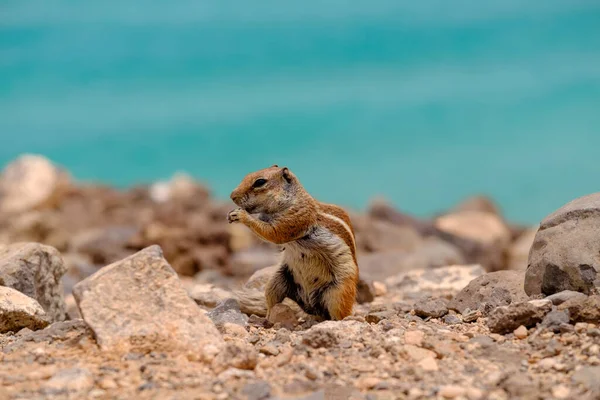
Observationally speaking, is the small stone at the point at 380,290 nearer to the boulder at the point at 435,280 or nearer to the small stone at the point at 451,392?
the boulder at the point at 435,280

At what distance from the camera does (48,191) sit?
858 inches

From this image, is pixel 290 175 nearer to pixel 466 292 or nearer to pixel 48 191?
pixel 466 292

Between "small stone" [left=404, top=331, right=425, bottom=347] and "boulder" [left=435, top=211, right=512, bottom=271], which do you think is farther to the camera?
"boulder" [left=435, top=211, right=512, bottom=271]

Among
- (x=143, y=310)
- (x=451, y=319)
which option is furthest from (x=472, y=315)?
(x=143, y=310)

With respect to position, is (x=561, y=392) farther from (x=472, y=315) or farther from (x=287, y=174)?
(x=287, y=174)

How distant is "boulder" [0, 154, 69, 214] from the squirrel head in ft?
50.5

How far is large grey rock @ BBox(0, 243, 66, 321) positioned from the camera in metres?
7.21

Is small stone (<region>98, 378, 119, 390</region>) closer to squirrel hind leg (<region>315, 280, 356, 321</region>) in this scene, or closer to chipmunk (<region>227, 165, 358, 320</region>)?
chipmunk (<region>227, 165, 358, 320</region>)

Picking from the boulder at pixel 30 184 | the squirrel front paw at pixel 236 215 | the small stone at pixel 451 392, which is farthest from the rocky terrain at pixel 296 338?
the boulder at pixel 30 184

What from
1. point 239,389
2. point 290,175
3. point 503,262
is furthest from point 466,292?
point 503,262

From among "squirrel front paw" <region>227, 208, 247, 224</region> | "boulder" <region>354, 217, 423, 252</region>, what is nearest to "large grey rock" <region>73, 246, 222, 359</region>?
"squirrel front paw" <region>227, 208, 247, 224</region>

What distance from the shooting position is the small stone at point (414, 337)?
5.33m

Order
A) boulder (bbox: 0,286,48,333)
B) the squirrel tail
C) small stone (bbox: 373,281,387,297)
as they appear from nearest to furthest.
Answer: boulder (bbox: 0,286,48,333) < the squirrel tail < small stone (bbox: 373,281,387,297)

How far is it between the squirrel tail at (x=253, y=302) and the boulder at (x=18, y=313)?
1717 mm
